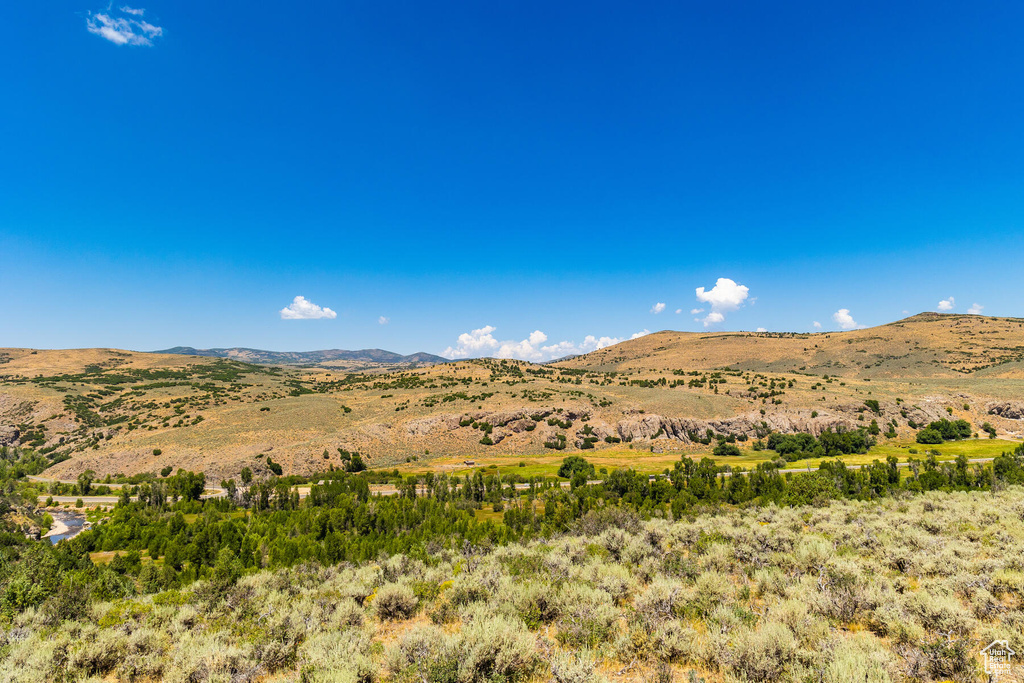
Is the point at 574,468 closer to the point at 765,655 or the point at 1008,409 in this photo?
the point at 765,655

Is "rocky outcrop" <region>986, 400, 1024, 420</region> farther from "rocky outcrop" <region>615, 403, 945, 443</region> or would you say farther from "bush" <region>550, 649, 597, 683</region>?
"bush" <region>550, 649, 597, 683</region>

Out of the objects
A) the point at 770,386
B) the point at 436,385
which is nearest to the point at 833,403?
the point at 770,386

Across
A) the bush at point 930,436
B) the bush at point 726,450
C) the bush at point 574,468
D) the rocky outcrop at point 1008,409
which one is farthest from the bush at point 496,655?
the rocky outcrop at point 1008,409

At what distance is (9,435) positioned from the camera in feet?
326

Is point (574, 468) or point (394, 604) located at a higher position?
point (394, 604)

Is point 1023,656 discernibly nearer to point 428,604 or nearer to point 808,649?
point 808,649

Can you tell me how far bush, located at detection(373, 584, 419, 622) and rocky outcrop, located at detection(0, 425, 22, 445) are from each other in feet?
470

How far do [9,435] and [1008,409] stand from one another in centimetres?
23354

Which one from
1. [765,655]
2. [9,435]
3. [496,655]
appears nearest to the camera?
[765,655]

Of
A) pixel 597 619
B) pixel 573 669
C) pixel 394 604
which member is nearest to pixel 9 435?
pixel 394 604

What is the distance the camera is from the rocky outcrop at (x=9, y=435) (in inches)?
3848

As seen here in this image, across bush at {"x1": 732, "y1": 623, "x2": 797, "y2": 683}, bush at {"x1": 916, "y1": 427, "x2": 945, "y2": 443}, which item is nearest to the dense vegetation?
bush at {"x1": 732, "y1": 623, "x2": 797, "y2": 683}

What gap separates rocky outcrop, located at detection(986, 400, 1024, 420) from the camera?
281ft

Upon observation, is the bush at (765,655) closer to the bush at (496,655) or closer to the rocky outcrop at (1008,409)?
the bush at (496,655)
